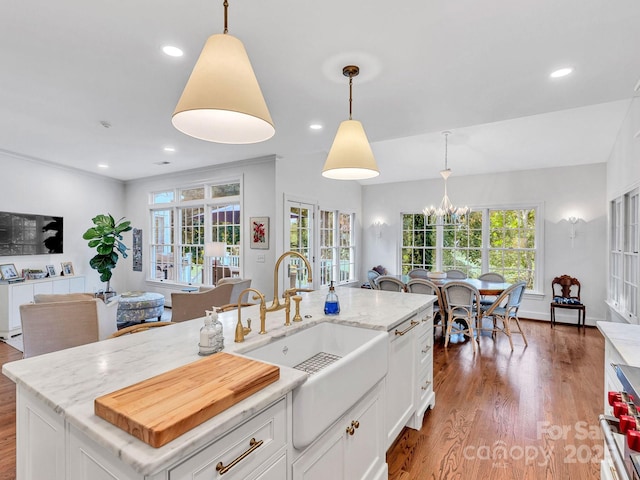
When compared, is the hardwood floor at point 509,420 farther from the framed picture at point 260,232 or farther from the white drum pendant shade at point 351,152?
the framed picture at point 260,232

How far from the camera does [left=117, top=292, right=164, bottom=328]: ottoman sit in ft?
15.5

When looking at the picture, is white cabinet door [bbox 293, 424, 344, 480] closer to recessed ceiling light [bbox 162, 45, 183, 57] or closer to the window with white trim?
recessed ceiling light [bbox 162, 45, 183, 57]

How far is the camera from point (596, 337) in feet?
15.7

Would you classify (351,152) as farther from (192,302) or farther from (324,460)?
(192,302)

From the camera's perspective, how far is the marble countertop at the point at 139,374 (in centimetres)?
78

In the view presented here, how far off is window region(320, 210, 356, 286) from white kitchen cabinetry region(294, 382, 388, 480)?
15.8 ft

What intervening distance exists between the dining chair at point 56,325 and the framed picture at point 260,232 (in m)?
2.55

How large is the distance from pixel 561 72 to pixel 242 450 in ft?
10.6

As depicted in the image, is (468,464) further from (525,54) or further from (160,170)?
(160,170)

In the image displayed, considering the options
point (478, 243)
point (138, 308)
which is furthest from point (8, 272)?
point (478, 243)

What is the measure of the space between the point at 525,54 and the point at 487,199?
4.54m

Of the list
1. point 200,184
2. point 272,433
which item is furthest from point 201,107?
point 200,184

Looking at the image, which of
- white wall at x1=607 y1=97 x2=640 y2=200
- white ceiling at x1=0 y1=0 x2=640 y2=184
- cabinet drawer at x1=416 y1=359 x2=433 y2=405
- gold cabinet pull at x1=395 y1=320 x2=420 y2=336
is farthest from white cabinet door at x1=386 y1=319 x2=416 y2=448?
white wall at x1=607 y1=97 x2=640 y2=200

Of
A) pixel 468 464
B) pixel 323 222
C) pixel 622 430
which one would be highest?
A: pixel 323 222
